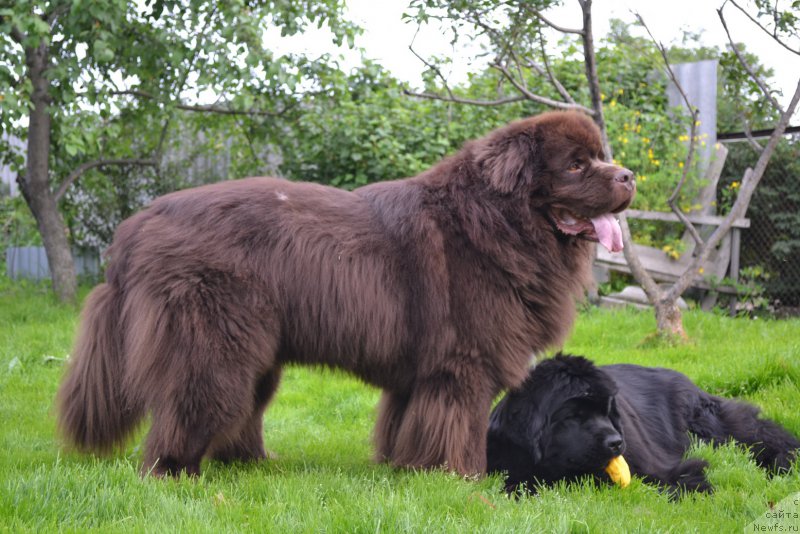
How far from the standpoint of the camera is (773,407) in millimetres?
5449

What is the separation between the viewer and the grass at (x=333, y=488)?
3033 mm

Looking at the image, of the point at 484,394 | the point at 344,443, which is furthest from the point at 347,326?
the point at 344,443

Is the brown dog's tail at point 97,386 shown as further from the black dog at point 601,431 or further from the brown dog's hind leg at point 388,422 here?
the black dog at point 601,431

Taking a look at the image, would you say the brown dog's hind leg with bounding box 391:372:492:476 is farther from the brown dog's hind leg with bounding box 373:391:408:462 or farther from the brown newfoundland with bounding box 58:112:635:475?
the brown dog's hind leg with bounding box 373:391:408:462

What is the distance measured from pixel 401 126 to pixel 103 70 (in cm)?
347

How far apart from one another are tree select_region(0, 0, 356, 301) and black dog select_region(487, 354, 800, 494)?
211 inches

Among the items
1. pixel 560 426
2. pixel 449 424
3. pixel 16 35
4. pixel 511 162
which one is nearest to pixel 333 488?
pixel 449 424

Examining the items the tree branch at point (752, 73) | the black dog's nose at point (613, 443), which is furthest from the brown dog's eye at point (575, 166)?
the tree branch at point (752, 73)

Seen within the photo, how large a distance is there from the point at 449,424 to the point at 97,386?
67.6 inches

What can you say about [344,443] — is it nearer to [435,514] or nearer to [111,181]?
[435,514]

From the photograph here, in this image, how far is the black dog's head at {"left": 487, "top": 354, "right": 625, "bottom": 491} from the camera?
159 inches

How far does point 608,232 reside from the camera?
13.5ft

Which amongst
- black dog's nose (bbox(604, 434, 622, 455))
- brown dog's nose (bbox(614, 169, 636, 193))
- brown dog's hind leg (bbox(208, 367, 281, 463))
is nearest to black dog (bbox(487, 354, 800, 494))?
black dog's nose (bbox(604, 434, 622, 455))

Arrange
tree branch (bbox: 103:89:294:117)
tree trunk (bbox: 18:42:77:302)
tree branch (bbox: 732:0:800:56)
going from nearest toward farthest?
tree branch (bbox: 732:0:800:56)
tree trunk (bbox: 18:42:77:302)
tree branch (bbox: 103:89:294:117)
